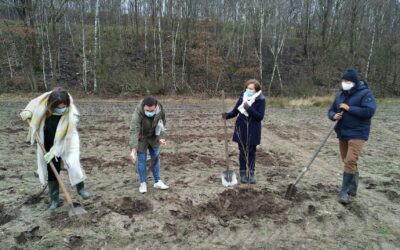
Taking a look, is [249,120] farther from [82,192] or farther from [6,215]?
[6,215]

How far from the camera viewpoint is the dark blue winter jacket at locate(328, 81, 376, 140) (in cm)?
524

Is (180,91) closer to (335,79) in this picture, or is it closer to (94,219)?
(335,79)

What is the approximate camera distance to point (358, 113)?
5234 mm

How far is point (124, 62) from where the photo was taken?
26.2 m

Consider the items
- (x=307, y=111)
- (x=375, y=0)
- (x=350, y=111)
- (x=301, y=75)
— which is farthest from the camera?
(x=375, y=0)

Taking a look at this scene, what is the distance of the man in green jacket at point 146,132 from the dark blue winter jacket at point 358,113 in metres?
2.91

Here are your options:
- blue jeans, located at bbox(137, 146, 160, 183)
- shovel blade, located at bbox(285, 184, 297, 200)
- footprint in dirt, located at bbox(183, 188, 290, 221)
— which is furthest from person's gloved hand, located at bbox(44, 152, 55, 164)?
shovel blade, located at bbox(285, 184, 297, 200)

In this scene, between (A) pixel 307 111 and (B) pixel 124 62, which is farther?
(B) pixel 124 62

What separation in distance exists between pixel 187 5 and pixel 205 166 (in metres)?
22.1

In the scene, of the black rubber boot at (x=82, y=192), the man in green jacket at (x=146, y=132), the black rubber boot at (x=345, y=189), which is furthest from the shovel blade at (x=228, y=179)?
the black rubber boot at (x=82, y=192)

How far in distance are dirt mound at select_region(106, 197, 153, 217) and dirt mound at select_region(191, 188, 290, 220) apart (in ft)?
2.46

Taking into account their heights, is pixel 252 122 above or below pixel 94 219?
above

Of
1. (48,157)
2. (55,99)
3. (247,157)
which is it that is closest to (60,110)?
(55,99)

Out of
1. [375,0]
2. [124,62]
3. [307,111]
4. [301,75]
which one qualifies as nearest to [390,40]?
[375,0]
